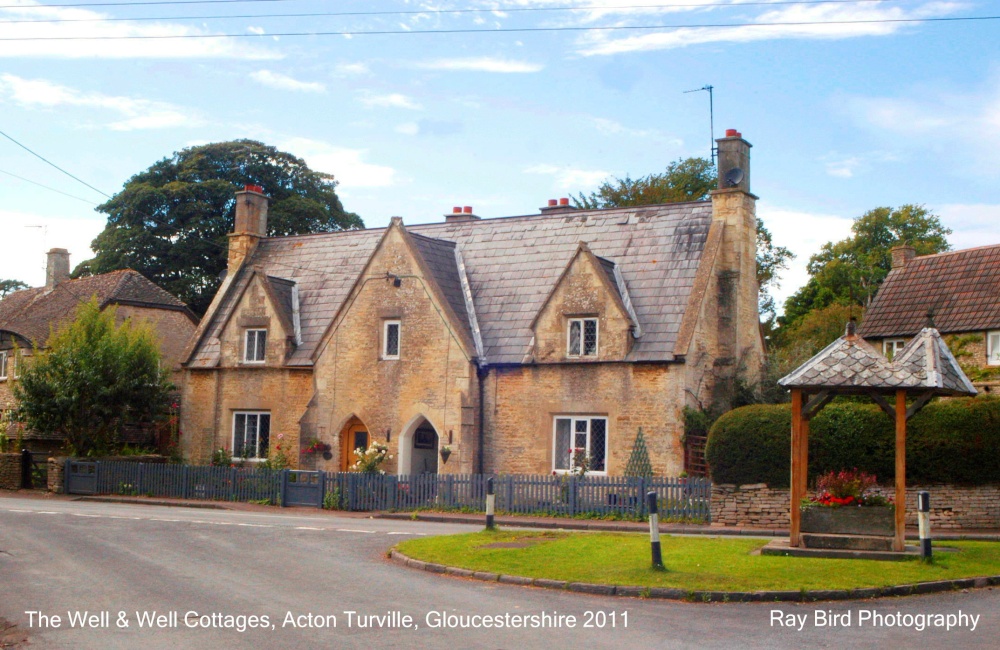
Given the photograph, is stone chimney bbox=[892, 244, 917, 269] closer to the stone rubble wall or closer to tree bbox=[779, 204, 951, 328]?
tree bbox=[779, 204, 951, 328]

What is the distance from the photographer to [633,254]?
33.2 m

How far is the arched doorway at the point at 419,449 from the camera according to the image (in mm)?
33188

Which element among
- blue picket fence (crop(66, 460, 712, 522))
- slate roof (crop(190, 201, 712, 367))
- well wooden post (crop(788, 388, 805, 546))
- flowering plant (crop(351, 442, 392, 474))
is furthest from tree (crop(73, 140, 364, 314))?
well wooden post (crop(788, 388, 805, 546))

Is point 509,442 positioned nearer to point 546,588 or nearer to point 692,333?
point 692,333

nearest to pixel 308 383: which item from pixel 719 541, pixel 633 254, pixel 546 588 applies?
pixel 633 254

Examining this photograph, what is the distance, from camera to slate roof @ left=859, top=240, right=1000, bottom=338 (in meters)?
38.4

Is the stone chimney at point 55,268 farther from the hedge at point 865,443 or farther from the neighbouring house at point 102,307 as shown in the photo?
the hedge at point 865,443

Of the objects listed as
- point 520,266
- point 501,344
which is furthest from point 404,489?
point 520,266

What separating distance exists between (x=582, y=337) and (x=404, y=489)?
Result: 22.4 feet

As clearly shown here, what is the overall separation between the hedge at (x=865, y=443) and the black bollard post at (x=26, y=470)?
24.3m

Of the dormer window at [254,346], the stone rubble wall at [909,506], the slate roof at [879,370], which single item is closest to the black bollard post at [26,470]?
the dormer window at [254,346]

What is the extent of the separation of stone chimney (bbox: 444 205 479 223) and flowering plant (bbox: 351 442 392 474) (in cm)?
966

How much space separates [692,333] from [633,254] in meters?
4.37

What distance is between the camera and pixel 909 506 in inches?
947
